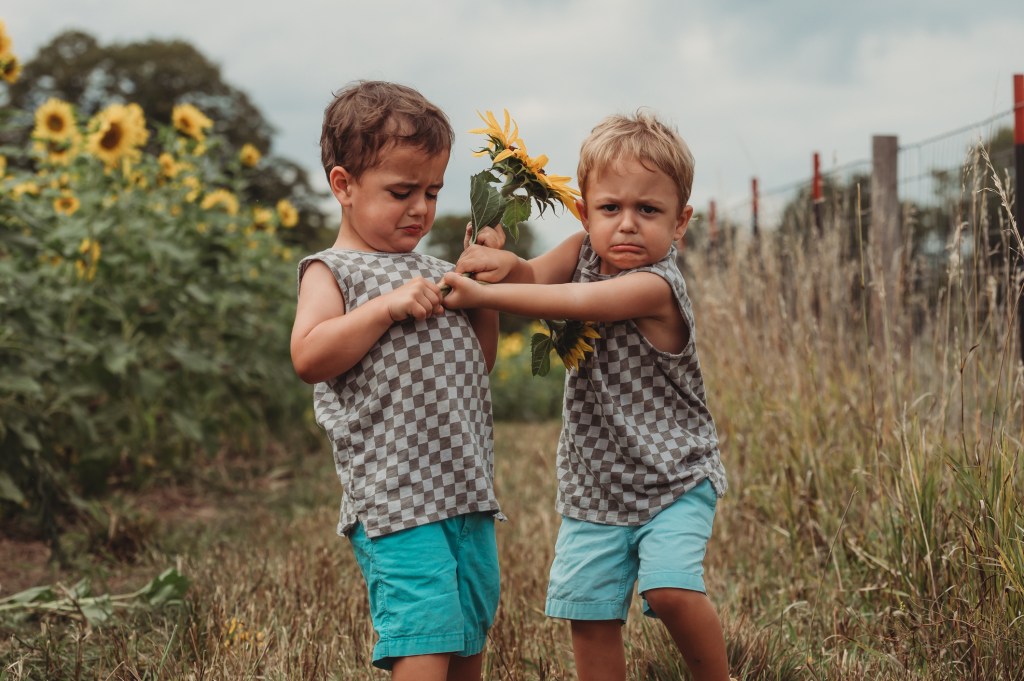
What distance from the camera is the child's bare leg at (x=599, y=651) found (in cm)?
228

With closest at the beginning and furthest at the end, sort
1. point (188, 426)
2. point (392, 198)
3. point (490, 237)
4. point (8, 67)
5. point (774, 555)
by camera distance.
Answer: point (392, 198)
point (490, 237)
point (774, 555)
point (8, 67)
point (188, 426)

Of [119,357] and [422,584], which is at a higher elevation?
[119,357]

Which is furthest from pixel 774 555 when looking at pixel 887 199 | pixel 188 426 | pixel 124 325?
pixel 124 325

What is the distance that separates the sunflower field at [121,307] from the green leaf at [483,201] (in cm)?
236

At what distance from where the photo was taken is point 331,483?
5594mm

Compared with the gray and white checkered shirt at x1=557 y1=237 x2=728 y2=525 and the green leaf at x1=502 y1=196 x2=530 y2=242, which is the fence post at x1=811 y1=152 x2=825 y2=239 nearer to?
the gray and white checkered shirt at x1=557 y1=237 x2=728 y2=525

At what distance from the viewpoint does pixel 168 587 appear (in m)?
3.07

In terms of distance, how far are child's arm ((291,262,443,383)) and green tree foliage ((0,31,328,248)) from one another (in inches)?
916

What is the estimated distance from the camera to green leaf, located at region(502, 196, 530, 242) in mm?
2129

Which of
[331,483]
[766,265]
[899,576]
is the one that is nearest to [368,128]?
[899,576]

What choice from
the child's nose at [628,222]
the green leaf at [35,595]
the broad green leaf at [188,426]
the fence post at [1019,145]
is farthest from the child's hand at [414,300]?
the broad green leaf at [188,426]

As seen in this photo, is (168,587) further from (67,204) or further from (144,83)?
(144,83)

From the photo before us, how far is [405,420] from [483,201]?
1.60 feet

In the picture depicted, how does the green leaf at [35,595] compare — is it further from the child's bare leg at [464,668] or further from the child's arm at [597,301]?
the child's arm at [597,301]
